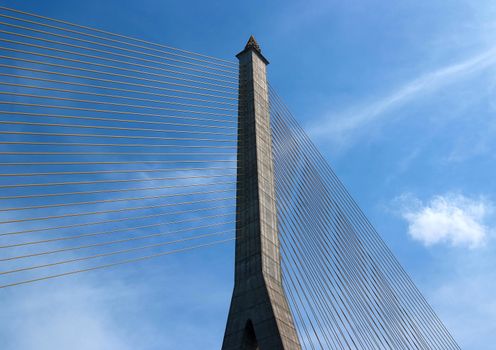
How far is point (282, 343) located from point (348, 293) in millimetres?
3936

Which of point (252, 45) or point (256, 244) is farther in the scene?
point (252, 45)

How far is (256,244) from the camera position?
15234 mm

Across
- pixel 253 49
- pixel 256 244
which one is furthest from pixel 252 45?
pixel 256 244

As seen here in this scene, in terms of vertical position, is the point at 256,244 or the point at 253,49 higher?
the point at 253,49

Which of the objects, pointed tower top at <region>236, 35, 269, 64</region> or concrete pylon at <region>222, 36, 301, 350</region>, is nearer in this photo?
concrete pylon at <region>222, 36, 301, 350</region>

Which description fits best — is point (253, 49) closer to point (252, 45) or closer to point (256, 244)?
point (252, 45)

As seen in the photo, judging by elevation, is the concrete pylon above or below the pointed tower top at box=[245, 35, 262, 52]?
below

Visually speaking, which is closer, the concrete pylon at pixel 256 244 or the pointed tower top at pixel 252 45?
the concrete pylon at pixel 256 244

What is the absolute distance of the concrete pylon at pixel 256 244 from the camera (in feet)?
44.3

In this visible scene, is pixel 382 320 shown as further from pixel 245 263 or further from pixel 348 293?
pixel 245 263

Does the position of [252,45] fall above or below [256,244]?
above

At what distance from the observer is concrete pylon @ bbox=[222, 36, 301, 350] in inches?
531

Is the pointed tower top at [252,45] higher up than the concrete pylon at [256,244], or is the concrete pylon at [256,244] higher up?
the pointed tower top at [252,45]

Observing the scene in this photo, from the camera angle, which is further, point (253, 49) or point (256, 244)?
point (253, 49)
